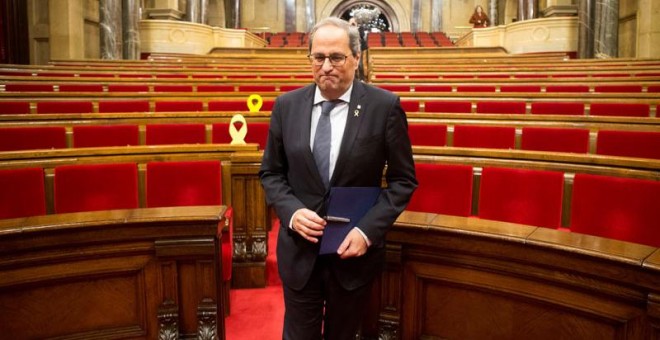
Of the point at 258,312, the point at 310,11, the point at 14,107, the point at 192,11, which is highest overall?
the point at 310,11

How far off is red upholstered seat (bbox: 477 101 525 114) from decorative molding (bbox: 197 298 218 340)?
307 centimetres

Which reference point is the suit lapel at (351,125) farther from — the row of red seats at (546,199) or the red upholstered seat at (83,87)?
the red upholstered seat at (83,87)

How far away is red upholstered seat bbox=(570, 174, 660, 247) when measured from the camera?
6.32 ft

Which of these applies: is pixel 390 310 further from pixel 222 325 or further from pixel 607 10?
pixel 607 10

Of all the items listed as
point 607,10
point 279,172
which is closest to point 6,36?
point 279,172

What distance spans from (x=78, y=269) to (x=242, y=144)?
126 centimetres

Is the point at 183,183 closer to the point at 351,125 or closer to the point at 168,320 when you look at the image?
the point at 168,320

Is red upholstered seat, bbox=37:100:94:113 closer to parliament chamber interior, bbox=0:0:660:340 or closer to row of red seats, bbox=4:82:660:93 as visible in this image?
parliament chamber interior, bbox=0:0:660:340

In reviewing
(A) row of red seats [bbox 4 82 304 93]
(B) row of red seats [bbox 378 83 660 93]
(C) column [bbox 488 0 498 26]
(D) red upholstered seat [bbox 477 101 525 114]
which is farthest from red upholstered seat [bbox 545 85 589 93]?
(C) column [bbox 488 0 498 26]

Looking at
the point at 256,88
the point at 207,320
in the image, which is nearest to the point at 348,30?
the point at 207,320

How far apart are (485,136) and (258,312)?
1.85 metres

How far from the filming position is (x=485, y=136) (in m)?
3.36

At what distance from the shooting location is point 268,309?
2340 millimetres

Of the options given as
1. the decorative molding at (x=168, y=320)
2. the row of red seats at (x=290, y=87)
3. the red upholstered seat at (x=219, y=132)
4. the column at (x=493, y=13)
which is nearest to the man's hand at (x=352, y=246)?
the decorative molding at (x=168, y=320)
